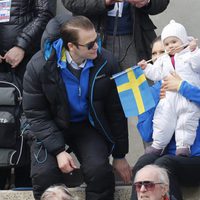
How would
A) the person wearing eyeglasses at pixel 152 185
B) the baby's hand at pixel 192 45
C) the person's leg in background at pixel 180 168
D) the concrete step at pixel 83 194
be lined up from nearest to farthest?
the person wearing eyeglasses at pixel 152 185 → the person's leg in background at pixel 180 168 → the baby's hand at pixel 192 45 → the concrete step at pixel 83 194

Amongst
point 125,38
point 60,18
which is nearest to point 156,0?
point 125,38

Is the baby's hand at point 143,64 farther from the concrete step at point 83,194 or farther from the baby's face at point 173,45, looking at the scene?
the concrete step at point 83,194

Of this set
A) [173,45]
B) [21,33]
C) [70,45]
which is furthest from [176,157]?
[21,33]

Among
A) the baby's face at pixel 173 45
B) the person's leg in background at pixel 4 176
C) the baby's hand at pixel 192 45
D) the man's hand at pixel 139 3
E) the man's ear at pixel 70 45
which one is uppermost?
the man's hand at pixel 139 3

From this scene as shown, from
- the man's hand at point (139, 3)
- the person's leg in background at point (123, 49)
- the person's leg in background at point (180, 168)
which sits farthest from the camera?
the person's leg in background at point (123, 49)

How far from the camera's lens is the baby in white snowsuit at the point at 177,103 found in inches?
214

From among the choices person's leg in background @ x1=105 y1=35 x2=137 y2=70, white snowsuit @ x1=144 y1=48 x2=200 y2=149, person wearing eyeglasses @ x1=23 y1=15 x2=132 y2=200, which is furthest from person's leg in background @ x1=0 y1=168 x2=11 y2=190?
white snowsuit @ x1=144 y1=48 x2=200 y2=149

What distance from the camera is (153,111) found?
560 centimetres

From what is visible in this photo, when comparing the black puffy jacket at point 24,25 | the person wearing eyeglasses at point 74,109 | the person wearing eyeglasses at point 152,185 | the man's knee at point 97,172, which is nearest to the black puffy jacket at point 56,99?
the person wearing eyeglasses at point 74,109

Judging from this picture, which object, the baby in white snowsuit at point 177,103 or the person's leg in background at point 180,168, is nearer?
the person's leg in background at point 180,168

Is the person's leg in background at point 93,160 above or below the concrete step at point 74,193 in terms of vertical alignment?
above

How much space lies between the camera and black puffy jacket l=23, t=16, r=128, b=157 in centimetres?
556

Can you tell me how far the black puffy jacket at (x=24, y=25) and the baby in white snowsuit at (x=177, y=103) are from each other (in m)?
1.21

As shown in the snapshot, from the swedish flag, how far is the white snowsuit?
0.12m
